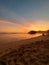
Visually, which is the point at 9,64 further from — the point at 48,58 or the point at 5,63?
the point at 48,58

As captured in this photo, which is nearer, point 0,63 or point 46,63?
point 46,63

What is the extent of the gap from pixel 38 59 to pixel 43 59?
0.18 metres

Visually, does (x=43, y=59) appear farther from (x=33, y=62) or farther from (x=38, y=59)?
(x=33, y=62)

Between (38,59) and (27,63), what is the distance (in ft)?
1.53

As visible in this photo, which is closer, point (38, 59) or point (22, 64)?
point (22, 64)

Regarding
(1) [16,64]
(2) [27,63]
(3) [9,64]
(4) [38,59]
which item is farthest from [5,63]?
(4) [38,59]

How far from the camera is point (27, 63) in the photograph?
3.57 meters

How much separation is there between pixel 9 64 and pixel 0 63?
1.15ft

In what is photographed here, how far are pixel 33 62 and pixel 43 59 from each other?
0.41m

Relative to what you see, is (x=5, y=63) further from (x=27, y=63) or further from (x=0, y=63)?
(x=27, y=63)

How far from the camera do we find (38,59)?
12.5 feet

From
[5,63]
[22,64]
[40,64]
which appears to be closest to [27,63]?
[22,64]

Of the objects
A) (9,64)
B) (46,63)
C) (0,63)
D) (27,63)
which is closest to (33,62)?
(27,63)

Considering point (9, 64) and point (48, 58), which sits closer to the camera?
point (9, 64)
